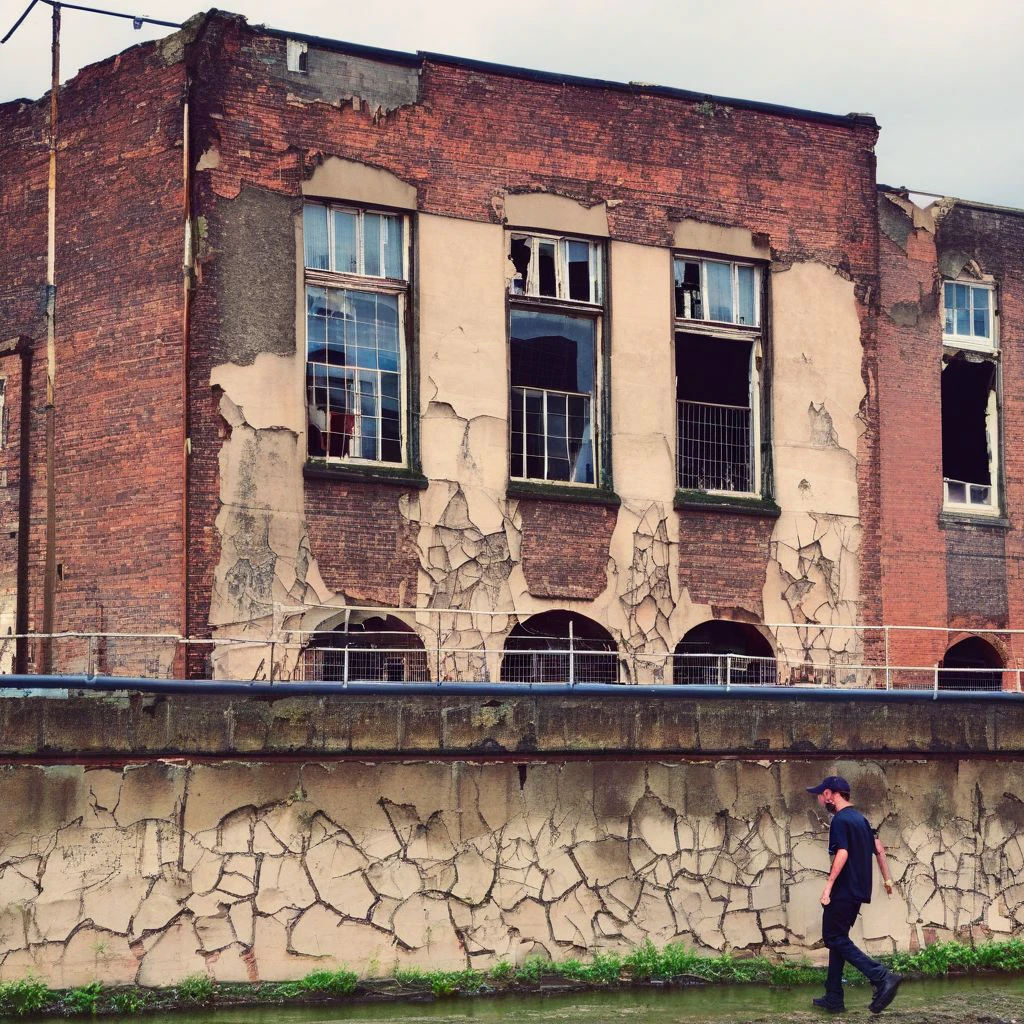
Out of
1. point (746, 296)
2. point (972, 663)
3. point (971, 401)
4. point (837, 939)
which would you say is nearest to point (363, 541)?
point (746, 296)

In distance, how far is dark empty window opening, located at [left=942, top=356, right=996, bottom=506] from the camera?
2458 centimetres

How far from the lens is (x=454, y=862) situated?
1412cm

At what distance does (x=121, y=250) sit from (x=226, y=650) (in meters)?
4.47

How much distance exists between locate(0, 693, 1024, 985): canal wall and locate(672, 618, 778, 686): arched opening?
5402mm

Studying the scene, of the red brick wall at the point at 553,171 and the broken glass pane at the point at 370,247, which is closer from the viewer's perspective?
the red brick wall at the point at 553,171

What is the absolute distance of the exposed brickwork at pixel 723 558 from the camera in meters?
21.2

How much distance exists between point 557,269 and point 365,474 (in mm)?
3522

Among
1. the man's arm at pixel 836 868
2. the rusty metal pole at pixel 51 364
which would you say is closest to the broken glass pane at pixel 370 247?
the rusty metal pole at pixel 51 364

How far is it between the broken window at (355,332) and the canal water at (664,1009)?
296 inches

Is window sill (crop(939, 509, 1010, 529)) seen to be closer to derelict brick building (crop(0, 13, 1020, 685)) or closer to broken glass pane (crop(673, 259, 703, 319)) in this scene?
derelict brick building (crop(0, 13, 1020, 685))

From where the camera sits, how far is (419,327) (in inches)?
783

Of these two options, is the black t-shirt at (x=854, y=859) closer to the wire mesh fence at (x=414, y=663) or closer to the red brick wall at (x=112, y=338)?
the wire mesh fence at (x=414, y=663)

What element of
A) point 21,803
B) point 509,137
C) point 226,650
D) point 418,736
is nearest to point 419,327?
point 509,137

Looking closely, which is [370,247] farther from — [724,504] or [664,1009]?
[664,1009]
